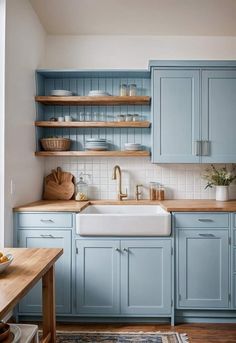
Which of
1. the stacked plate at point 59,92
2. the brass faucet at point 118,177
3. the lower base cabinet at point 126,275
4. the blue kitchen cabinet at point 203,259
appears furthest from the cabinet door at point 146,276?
the stacked plate at point 59,92

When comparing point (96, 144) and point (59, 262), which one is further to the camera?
point (96, 144)

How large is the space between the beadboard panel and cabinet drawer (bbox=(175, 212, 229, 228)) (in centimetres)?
99

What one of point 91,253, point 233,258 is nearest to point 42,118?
point 91,253

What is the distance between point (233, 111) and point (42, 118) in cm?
189

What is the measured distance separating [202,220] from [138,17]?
197 cm

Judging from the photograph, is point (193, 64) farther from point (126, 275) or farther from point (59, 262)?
point (59, 262)

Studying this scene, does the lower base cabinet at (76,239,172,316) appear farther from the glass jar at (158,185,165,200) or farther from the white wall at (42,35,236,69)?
the white wall at (42,35,236,69)

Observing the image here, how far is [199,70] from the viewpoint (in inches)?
122

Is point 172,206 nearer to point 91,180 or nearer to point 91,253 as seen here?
point 91,253

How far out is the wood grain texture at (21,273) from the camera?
47.8 inches

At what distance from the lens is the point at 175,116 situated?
312 cm

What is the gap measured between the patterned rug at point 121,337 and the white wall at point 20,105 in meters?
0.86

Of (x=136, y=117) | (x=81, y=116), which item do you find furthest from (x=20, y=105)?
(x=136, y=117)

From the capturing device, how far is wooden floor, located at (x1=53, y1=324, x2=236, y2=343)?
101 inches
